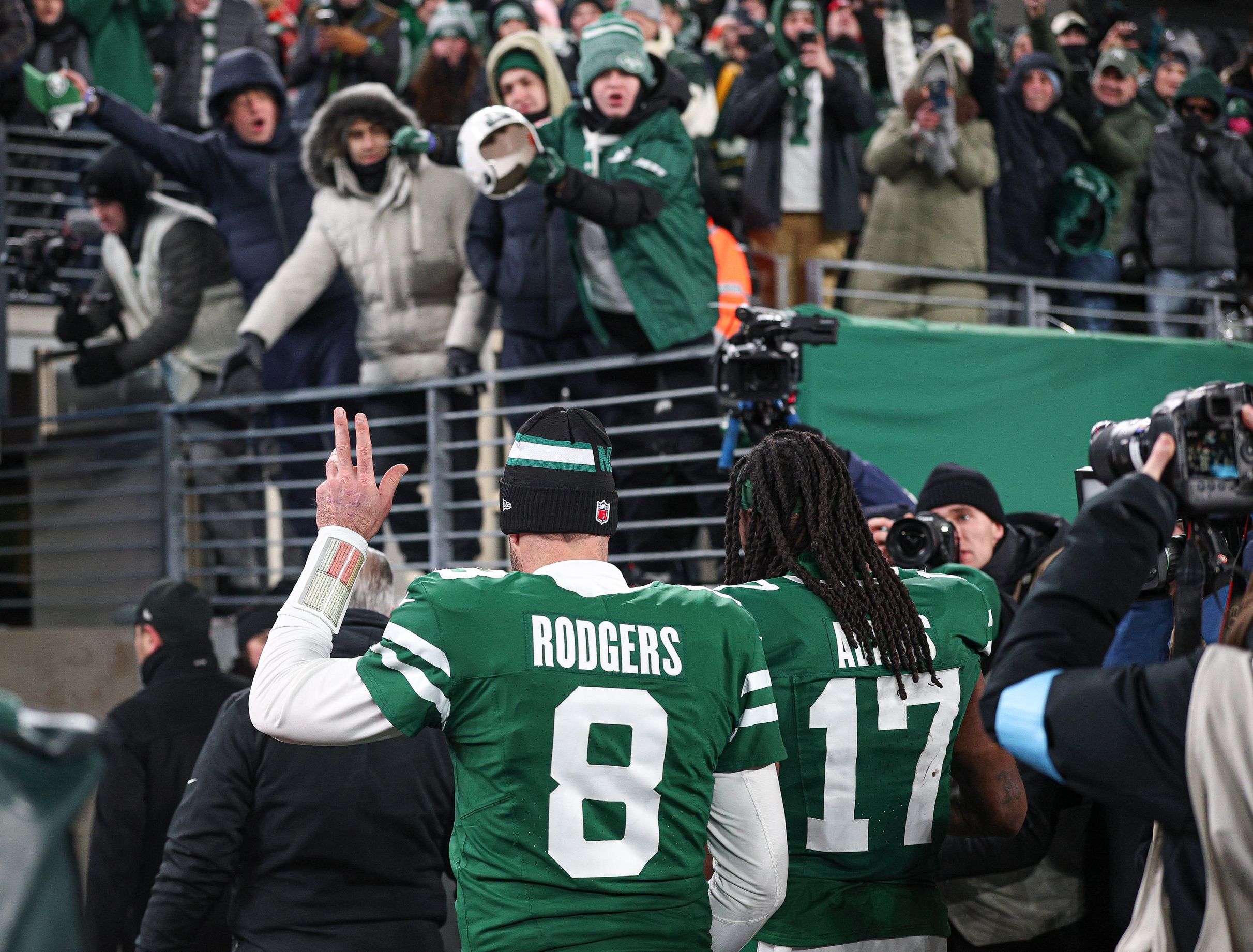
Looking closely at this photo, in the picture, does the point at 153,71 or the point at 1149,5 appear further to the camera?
the point at 1149,5

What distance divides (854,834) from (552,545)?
857 mm

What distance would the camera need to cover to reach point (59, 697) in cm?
849

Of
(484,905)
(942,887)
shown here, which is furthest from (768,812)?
(942,887)

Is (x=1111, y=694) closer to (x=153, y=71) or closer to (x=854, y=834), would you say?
(x=854, y=834)

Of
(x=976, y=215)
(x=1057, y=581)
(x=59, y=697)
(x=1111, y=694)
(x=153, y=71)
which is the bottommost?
(x=59, y=697)

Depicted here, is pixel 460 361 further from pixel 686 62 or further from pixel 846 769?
pixel 846 769

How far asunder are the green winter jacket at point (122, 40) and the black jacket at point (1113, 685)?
8.82 metres

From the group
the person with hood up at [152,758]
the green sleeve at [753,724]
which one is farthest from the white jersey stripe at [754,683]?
the person with hood up at [152,758]

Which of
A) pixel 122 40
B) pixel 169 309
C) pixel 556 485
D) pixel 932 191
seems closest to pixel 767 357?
pixel 556 485

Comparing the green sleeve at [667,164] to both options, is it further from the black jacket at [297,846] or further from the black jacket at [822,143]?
the black jacket at [297,846]

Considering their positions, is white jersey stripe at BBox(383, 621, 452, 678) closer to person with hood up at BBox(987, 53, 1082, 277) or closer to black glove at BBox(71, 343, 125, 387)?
black glove at BBox(71, 343, 125, 387)

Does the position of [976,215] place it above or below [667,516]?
above

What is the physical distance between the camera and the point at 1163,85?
10156 mm

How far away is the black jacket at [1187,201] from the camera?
345 inches
